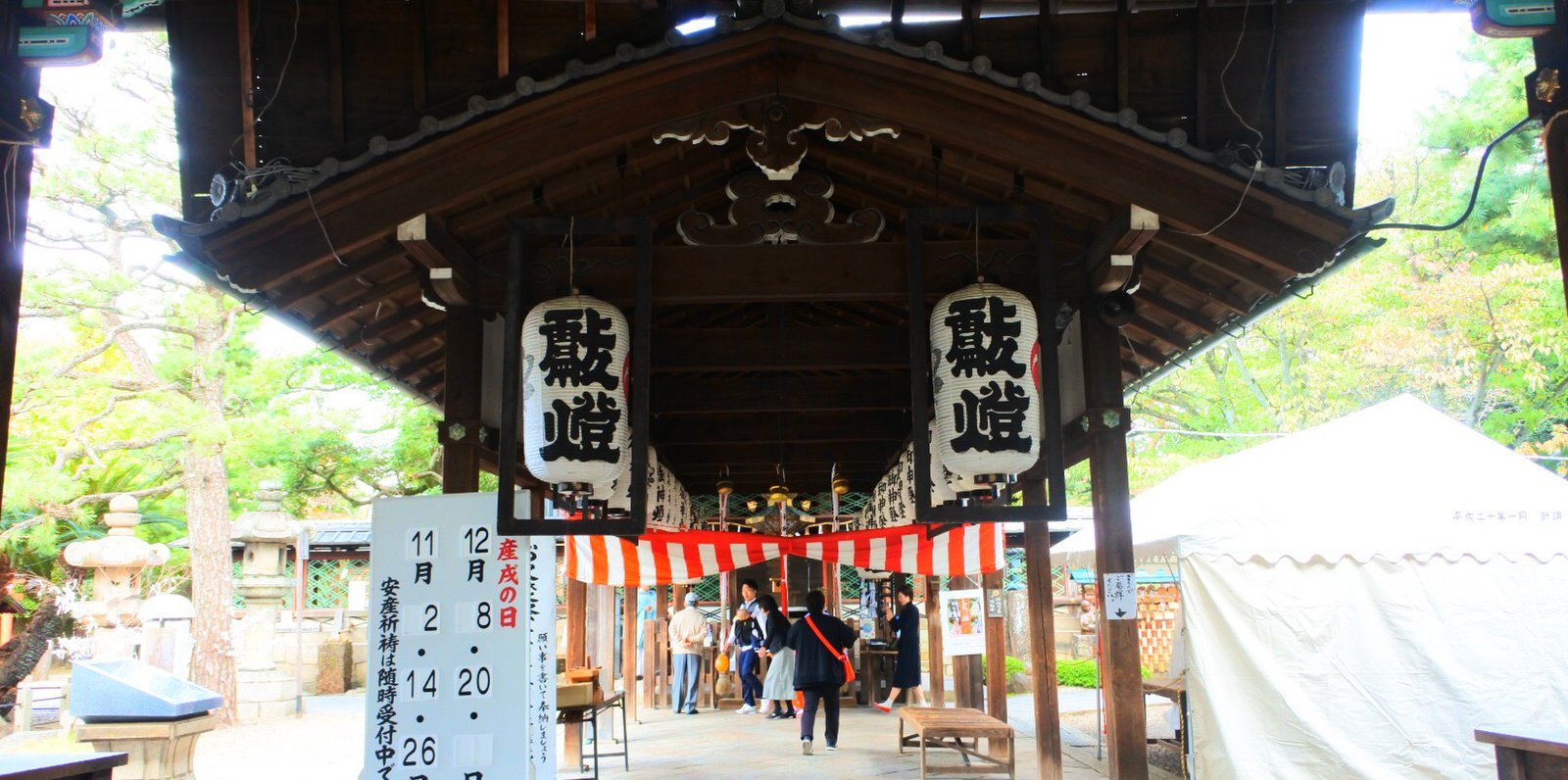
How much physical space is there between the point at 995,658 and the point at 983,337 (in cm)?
713

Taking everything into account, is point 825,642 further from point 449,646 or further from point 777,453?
point 449,646

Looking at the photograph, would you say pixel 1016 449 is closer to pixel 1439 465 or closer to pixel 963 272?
pixel 963 272

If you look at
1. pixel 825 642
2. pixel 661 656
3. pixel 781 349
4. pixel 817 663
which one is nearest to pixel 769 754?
pixel 817 663

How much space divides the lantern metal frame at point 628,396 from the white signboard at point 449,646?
27 centimetres

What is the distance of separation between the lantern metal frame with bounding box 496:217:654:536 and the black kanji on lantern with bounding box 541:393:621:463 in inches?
5.7

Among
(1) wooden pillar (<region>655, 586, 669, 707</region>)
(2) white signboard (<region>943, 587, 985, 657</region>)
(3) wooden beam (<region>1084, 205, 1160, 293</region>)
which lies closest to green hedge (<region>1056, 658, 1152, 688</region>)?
(1) wooden pillar (<region>655, 586, 669, 707</region>)

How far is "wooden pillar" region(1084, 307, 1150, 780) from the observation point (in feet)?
22.1

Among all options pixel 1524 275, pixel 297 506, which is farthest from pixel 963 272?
pixel 297 506

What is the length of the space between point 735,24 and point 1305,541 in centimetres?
705

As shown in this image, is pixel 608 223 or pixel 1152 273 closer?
pixel 608 223

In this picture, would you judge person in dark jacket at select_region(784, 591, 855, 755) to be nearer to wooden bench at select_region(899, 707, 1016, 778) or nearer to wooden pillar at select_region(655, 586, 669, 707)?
wooden bench at select_region(899, 707, 1016, 778)

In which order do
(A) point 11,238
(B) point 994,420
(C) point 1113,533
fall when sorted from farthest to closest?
1. (C) point 1113,533
2. (B) point 994,420
3. (A) point 11,238

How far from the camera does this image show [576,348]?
635 centimetres

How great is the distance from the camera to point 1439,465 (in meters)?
10.2
